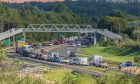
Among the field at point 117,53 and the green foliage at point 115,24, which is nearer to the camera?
the field at point 117,53

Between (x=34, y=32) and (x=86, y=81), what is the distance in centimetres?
7908

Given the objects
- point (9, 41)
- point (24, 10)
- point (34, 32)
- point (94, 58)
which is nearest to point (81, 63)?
point (94, 58)

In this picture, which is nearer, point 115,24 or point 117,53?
point 117,53

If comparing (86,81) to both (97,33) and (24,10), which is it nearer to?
(97,33)

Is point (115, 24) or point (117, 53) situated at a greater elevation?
point (117, 53)

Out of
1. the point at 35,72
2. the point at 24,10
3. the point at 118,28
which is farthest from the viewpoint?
the point at 24,10

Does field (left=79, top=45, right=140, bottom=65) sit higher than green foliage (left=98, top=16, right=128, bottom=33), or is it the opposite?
field (left=79, top=45, right=140, bottom=65)

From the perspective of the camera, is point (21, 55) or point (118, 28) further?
point (118, 28)

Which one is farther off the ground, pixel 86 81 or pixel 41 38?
pixel 86 81

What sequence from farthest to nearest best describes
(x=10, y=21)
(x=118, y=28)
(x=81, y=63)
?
(x=10, y=21)
(x=118, y=28)
(x=81, y=63)

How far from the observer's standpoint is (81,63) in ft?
203

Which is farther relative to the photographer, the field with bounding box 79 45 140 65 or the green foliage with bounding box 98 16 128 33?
the green foliage with bounding box 98 16 128 33

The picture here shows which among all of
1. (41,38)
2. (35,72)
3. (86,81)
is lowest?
(41,38)

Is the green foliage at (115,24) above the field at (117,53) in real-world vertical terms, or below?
below
